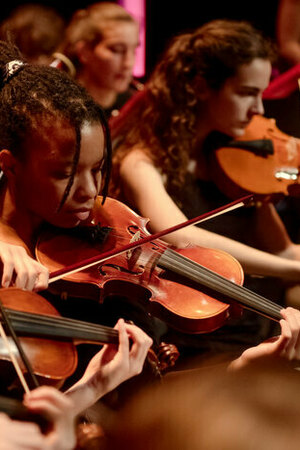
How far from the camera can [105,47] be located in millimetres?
1936

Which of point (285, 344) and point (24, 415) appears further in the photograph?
point (285, 344)

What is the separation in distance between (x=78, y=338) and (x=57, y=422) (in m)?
0.13

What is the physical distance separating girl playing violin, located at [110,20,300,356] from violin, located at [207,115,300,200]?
0.11 ft

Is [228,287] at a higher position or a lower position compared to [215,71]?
lower

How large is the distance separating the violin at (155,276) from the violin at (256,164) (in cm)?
42

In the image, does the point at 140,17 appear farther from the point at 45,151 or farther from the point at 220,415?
the point at 220,415

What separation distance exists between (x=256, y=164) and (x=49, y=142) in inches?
29.1

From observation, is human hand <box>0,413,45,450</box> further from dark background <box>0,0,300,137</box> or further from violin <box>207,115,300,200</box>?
dark background <box>0,0,300,137</box>

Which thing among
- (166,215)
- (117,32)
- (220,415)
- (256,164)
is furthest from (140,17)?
(220,415)

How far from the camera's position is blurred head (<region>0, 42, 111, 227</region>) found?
0.88 m

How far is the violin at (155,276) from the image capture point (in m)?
0.93

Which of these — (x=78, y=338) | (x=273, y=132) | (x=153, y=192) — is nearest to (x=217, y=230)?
(x=153, y=192)

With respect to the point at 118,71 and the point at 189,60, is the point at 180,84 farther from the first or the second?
the point at 118,71

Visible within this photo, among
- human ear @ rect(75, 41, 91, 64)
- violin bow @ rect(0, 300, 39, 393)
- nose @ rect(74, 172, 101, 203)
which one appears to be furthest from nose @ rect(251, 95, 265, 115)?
violin bow @ rect(0, 300, 39, 393)
